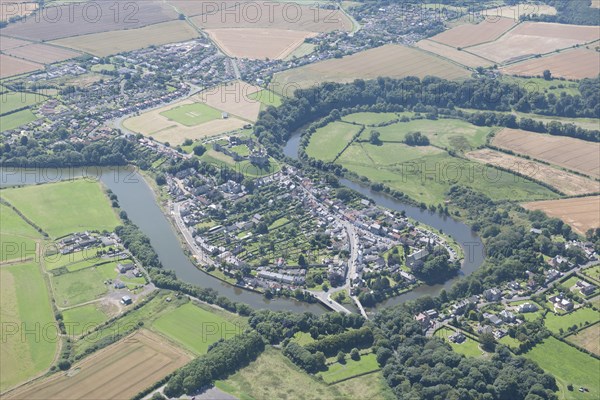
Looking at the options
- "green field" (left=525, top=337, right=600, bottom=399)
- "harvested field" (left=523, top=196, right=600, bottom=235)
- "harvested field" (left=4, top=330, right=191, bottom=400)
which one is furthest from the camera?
"harvested field" (left=523, top=196, right=600, bottom=235)

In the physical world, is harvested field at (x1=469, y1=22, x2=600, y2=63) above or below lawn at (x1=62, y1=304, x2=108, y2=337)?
above

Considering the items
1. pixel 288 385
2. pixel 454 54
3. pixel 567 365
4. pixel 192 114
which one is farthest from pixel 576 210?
pixel 454 54

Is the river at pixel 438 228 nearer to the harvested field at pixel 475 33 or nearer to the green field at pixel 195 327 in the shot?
the green field at pixel 195 327

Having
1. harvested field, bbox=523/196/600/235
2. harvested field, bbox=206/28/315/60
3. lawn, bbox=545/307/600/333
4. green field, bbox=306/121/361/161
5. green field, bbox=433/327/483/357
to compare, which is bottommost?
green field, bbox=433/327/483/357

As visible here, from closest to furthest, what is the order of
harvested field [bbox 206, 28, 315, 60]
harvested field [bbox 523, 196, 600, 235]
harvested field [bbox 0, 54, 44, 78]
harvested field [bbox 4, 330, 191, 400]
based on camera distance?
harvested field [bbox 4, 330, 191, 400] → harvested field [bbox 523, 196, 600, 235] → harvested field [bbox 0, 54, 44, 78] → harvested field [bbox 206, 28, 315, 60]

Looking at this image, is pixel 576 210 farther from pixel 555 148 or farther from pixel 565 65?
pixel 565 65

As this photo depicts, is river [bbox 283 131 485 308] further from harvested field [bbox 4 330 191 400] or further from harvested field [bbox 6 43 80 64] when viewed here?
harvested field [bbox 6 43 80 64]

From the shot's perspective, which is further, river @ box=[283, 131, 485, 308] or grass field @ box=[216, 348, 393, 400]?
river @ box=[283, 131, 485, 308]

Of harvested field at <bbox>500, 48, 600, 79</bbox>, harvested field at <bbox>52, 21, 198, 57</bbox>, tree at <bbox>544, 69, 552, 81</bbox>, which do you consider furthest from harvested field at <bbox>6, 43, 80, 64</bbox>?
tree at <bbox>544, 69, 552, 81</bbox>
